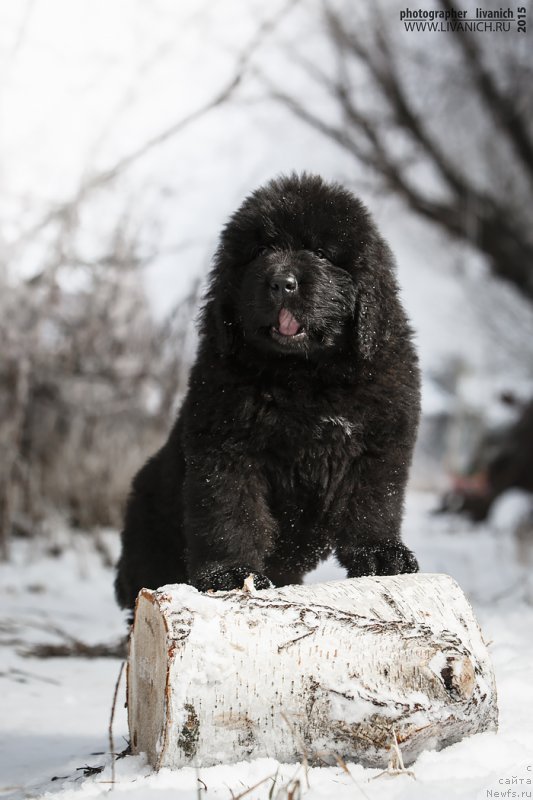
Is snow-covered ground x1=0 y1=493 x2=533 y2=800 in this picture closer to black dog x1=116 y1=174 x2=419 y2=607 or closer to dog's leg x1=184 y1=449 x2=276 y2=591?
black dog x1=116 y1=174 x2=419 y2=607

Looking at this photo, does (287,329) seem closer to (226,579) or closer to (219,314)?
(219,314)

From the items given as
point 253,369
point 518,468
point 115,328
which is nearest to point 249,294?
point 253,369

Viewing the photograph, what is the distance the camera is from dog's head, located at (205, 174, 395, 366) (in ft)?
8.67

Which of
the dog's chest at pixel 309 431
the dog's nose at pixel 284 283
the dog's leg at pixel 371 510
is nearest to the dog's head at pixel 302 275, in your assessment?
the dog's nose at pixel 284 283

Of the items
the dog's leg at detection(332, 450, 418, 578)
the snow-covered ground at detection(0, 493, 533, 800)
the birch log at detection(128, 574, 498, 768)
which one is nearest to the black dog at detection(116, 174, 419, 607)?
the dog's leg at detection(332, 450, 418, 578)

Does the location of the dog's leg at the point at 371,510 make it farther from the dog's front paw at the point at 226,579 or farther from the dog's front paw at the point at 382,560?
the dog's front paw at the point at 226,579

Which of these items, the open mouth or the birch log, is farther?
the open mouth

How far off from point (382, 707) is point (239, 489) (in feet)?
2.60

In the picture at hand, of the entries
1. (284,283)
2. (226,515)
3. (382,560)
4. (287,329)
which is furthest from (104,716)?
(284,283)

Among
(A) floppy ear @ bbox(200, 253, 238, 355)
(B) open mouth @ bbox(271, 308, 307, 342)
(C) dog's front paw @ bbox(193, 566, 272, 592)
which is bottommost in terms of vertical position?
(C) dog's front paw @ bbox(193, 566, 272, 592)

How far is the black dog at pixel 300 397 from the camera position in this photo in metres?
2.62

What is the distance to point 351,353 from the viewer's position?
109 inches

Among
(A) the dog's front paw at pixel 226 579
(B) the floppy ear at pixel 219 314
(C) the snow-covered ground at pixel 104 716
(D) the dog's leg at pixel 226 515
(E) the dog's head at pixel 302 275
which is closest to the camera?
(C) the snow-covered ground at pixel 104 716

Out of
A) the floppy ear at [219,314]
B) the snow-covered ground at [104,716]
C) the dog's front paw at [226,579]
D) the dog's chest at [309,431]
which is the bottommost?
the snow-covered ground at [104,716]
